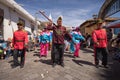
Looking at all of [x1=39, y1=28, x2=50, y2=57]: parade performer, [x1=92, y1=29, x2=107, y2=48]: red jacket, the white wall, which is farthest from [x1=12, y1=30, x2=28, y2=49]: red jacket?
the white wall

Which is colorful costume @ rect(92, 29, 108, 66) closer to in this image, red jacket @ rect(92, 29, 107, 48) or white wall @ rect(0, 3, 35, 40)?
red jacket @ rect(92, 29, 107, 48)

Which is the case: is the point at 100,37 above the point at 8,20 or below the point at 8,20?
below

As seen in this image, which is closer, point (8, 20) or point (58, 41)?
point (58, 41)

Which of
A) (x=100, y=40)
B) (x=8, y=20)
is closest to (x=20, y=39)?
(x=100, y=40)

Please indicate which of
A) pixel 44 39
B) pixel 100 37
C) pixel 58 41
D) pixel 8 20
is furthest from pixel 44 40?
pixel 8 20

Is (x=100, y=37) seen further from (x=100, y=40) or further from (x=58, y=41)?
(x=58, y=41)

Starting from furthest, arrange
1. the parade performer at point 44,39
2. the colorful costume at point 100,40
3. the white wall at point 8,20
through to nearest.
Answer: the white wall at point 8,20, the parade performer at point 44,39, the colorful costume at point 100,40

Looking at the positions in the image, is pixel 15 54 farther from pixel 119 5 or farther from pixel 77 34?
pixel 119 5

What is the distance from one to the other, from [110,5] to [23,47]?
1810 centimetres

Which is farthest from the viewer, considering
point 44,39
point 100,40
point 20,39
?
point 44,39

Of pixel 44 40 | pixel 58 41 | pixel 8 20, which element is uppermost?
pixel 8 20

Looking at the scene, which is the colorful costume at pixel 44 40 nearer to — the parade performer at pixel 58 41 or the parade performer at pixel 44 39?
the parade performer at pixel 44 39

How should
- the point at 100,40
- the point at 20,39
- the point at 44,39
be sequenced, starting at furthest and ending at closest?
the point at 44,39
the point at 100,40
the point at 20,39

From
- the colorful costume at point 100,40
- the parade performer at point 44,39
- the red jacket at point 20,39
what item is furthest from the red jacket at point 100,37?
the parade performer at point 44,39
